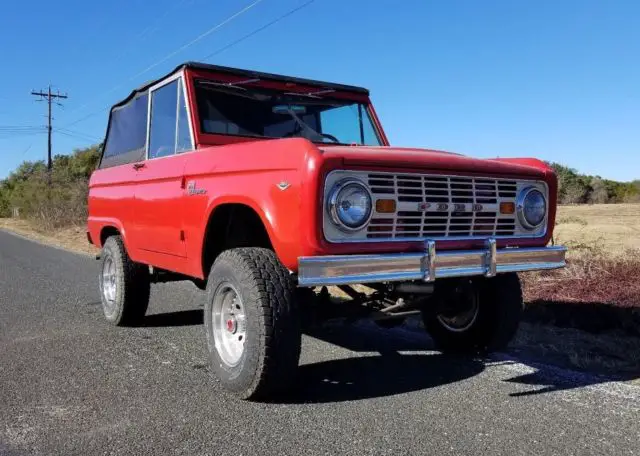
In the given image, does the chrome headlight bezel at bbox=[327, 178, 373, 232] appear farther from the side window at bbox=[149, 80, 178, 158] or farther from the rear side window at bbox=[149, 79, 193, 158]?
the side window at bbox=[149, 80, 178, 158]

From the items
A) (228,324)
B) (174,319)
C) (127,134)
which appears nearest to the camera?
(228,324)

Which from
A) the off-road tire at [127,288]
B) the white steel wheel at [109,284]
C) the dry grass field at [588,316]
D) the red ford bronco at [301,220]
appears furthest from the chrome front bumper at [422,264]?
the white steel wheel at [109,284]

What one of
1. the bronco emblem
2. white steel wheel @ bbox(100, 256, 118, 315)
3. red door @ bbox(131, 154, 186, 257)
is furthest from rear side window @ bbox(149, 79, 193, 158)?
white steel wheel @ bbox(100, 256, 118, 315)

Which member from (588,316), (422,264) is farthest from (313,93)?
(588,316)

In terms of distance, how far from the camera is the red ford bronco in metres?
3.34

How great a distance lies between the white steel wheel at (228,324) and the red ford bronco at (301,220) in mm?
11

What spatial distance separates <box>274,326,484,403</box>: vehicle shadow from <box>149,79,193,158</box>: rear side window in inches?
75.4

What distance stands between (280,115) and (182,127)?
0.83m

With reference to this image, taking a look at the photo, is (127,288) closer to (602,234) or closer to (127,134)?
(127,134)

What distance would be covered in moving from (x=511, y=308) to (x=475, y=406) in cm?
120

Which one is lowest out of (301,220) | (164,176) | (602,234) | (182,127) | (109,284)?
(109,284)

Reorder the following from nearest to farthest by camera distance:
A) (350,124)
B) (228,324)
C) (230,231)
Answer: (228,324), (230,231), (350,124)

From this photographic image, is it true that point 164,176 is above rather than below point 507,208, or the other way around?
above

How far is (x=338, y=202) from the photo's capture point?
3.29 m
